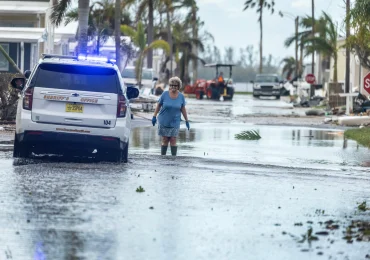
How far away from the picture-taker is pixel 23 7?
2032 inches

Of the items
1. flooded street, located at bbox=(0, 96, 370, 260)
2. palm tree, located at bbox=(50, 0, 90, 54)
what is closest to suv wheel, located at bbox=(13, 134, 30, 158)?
flooded street, located at bbox=(0, 96, 370, 260)

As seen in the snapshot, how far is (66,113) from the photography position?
17.1m

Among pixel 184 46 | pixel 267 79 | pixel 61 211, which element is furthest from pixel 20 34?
pixel 184 46

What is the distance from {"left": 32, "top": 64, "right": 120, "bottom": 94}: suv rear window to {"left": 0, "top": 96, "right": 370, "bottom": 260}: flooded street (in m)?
1.21

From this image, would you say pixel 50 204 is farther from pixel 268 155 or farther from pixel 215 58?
pixel 215 58

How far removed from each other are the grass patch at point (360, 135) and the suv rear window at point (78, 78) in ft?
35.1

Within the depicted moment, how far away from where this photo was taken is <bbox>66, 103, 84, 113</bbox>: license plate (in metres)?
17.1

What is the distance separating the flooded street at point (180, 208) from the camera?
989 cm

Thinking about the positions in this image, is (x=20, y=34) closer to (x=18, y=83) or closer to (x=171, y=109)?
(x=171, y=109)

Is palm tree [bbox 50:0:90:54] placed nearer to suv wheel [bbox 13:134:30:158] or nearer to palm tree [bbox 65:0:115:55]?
palm tree [bbox 65:0:115:55]

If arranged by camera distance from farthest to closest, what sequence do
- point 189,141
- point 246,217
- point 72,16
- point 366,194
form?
1. point 72,16
2. point 189,141
3. point 366,194
4. point 246,217

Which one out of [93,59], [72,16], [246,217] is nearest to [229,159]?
[93,59]

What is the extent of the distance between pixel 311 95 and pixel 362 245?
5359 centimetres

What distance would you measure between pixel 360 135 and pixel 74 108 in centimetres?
1391
